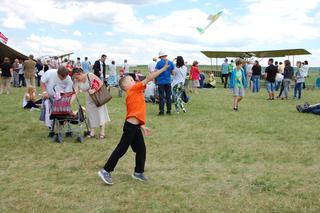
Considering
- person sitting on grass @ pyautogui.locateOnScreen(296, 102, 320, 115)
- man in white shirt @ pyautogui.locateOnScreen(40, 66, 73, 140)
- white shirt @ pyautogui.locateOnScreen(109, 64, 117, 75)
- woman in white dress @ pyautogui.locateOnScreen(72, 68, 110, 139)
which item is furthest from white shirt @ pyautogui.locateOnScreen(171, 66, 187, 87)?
white shirt @ pyautogui.locateOnScreen(109, 64, 117, 75)

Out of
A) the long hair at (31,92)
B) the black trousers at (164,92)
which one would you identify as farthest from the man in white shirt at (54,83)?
the black trousers at (164,92)

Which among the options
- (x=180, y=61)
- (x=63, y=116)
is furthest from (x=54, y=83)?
(x=180, y=61)

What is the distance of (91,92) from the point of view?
8414mm

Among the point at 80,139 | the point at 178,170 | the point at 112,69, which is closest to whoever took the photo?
the point at 178,170

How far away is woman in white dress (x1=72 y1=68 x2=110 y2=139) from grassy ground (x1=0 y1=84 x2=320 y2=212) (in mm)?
416

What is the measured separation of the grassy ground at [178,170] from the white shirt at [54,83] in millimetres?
1108

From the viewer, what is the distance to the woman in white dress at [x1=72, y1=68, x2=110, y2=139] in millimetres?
8275

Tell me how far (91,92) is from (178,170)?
299 cm

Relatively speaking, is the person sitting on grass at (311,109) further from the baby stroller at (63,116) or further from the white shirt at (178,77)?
the baby stroller at (63,116)

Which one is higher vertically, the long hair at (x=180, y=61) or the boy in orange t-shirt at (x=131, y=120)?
the long hair at (x=180, y=61)

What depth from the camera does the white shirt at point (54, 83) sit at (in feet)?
28.3

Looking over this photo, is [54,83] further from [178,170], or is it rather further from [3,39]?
[3,39]

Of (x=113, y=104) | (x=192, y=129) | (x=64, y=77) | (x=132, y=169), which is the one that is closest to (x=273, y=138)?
(x=192, y=129)

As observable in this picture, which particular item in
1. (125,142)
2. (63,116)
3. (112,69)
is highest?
(112,69)
